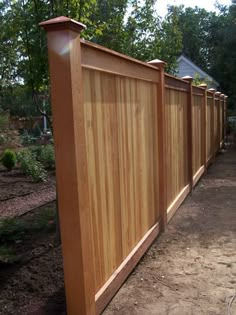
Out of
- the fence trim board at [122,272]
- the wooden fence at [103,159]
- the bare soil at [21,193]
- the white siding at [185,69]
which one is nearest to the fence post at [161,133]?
the wooden fence at [103,159]

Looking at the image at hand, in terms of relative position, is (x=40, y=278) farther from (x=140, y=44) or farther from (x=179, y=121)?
(x=140, y=44)

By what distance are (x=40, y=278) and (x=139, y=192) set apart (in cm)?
118

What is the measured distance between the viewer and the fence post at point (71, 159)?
6.95 ft

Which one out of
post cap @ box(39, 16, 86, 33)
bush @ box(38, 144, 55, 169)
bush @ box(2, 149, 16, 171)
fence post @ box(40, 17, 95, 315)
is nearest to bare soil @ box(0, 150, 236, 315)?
fence post @ box(40, 17, 95, 315)

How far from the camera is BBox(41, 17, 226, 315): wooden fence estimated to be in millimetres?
2178

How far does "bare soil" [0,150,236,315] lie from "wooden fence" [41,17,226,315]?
0.54 ft

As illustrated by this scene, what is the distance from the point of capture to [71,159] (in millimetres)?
2207

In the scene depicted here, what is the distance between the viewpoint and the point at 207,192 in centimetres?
658

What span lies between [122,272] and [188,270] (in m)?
0.69

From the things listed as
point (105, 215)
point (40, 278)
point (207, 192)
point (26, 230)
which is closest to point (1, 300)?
point (40, 278)

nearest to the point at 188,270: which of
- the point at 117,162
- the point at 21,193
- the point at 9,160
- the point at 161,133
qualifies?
the point at 117,162

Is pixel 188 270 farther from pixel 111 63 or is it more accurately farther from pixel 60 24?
pixel 60 24

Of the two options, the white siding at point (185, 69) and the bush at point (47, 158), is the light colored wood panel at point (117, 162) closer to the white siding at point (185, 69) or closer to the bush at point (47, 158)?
the bush at point (47, 158)

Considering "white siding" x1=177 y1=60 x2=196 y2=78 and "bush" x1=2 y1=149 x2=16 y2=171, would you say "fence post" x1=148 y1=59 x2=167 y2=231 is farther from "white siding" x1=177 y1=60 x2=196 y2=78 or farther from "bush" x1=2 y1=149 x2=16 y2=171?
"white siding" x1=177 y1=60 x2=196 y2=78
